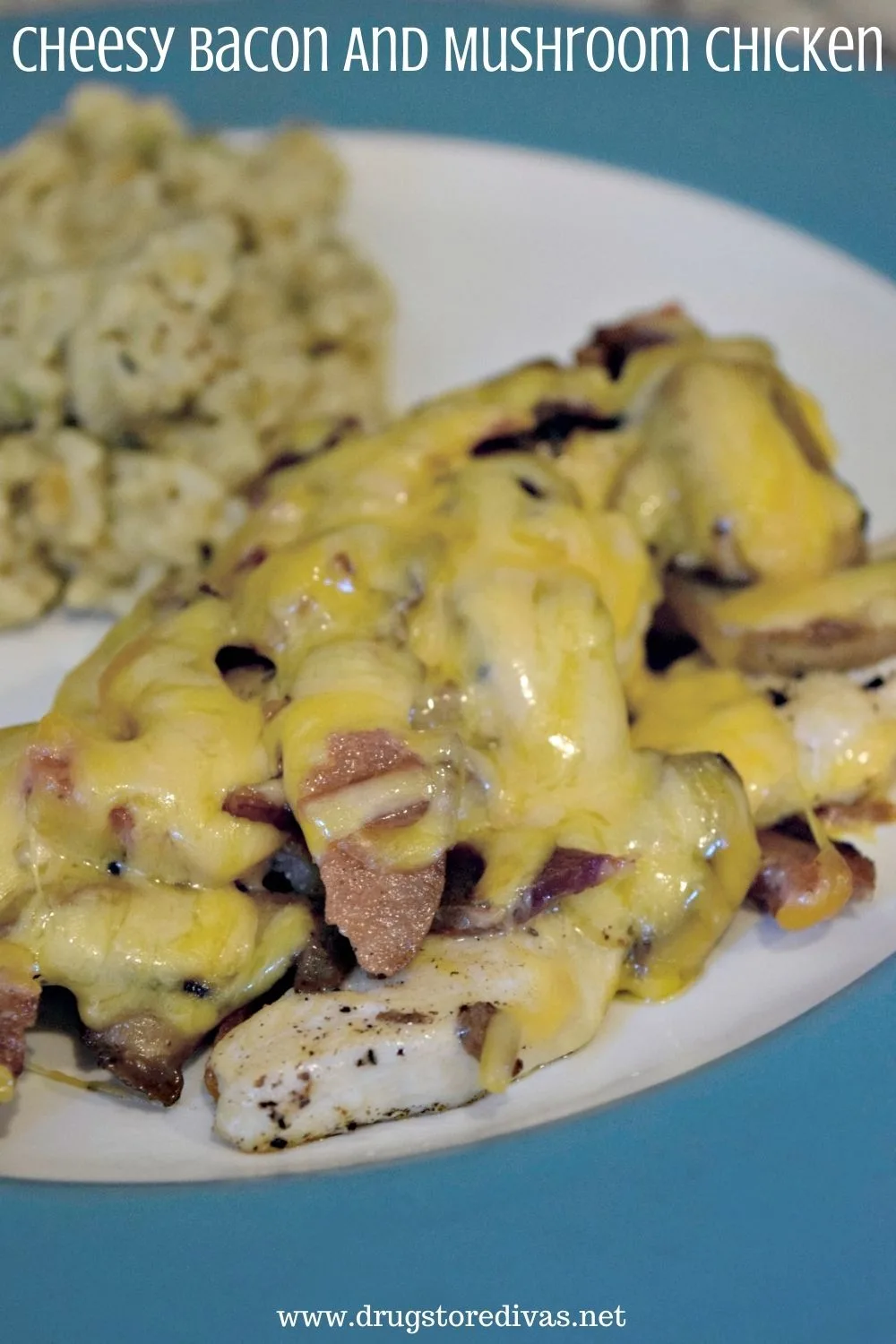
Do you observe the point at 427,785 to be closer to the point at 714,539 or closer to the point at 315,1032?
the point at 315,1032

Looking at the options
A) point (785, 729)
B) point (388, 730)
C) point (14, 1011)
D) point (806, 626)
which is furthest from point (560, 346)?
point (14, 1011)

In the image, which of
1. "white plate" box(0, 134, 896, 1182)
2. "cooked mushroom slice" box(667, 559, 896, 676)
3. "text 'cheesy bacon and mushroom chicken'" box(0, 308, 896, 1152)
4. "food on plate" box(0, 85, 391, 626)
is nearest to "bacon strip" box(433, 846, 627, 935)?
"text 'cheesy bacon and mushroom chicken'" box(0, 308, 896, 1152)

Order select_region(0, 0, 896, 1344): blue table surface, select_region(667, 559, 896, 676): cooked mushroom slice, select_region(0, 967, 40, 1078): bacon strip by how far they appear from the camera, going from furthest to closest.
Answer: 1. select_region(667, 559, 896, 676): cooked mushroom slice
2. select_region(0, 967, 40, 1078): bacon strip
3. select_region(0, 0, 896, 1344): blue table surface

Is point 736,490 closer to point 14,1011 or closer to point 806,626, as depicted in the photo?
point 806,626

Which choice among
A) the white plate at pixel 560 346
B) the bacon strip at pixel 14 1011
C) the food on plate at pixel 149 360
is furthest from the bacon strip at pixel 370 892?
the food on plate at pixel 149 360

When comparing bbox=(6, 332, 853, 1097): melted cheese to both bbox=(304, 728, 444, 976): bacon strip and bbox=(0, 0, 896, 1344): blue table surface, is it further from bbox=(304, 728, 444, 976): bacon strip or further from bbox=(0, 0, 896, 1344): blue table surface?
bbox=(0, 0, 896, 1344): blue table surface

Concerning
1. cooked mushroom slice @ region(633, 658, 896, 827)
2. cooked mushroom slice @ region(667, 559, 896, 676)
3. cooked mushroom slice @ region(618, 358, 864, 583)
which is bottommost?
cooked mushroom slice @ region(633, 658, 896, 827)
